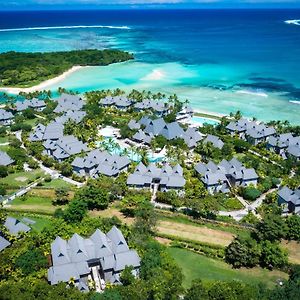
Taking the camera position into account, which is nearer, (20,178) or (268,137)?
(20,178)

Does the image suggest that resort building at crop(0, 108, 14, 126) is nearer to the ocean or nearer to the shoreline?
the shoreline

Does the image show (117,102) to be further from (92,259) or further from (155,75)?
(92,259)

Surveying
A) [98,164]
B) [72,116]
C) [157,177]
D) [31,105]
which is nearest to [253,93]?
[72,116]

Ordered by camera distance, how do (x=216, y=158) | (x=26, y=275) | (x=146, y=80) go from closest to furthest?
1. (x=26, y=275)
2. (x=216, y=158)
3. (x=146, y=80)

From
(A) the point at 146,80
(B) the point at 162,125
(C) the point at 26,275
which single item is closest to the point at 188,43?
(A) the point at 146,80

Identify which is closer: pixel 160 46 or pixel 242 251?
pixel 242 251

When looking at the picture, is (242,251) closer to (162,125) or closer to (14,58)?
(162,125)

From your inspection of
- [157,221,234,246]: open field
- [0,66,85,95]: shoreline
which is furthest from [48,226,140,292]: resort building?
[0,66,85,95]: shoreline

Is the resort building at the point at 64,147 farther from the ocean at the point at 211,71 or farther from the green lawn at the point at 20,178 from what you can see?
the ocean at the point at 211,71
